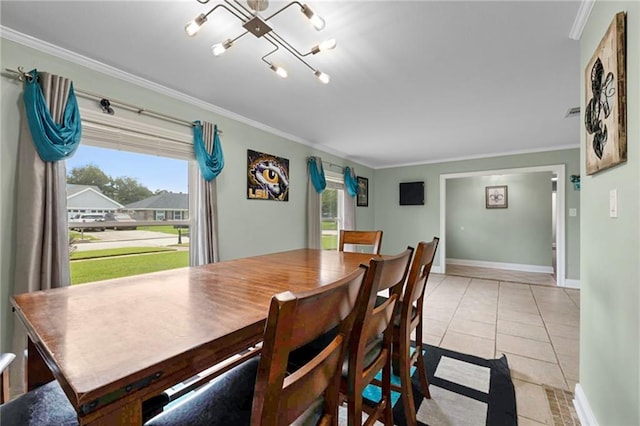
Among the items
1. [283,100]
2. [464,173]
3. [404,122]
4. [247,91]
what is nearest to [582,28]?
[404,122]

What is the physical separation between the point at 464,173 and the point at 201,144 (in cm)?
469

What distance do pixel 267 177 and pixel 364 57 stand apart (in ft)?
6.26

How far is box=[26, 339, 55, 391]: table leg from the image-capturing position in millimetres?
1033

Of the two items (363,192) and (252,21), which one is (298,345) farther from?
(363,192)

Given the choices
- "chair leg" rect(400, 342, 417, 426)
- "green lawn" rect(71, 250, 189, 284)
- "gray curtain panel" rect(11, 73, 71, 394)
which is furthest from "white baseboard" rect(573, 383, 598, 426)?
"gray curtain panel" rect(11, 73, 71, 394)

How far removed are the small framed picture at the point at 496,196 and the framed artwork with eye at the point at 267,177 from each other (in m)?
4.87

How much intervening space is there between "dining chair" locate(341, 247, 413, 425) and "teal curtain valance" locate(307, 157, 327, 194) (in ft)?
9.82

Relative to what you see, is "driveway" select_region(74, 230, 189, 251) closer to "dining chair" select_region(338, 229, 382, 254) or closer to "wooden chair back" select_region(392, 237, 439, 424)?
"dining chair" select_region(338, 229, 382, 254)

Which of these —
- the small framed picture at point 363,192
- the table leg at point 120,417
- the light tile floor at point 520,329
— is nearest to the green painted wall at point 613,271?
the light tile floor at point 520,329

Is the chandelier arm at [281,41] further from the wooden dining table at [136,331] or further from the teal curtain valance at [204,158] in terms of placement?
the wooden dining table at [136,331]

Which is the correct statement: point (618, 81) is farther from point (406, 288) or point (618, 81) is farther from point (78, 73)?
point (78, 73)

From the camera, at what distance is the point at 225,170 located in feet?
9.70

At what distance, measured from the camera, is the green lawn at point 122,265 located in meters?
2.08

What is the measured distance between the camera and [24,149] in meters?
1.70
